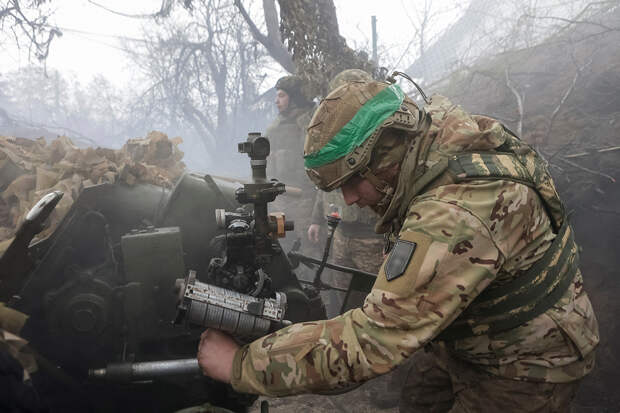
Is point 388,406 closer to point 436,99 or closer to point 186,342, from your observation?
point 186,342

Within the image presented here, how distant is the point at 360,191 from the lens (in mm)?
1650

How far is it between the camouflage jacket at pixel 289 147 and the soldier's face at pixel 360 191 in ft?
18.3

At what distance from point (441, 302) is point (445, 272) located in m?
0.10

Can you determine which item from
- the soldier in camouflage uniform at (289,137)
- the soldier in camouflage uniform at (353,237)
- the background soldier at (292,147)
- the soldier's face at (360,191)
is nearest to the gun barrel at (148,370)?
the soldier's face at (360,191)

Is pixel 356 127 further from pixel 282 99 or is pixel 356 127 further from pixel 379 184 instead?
pixel 282 99

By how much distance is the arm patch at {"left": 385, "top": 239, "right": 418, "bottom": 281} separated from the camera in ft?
4.09

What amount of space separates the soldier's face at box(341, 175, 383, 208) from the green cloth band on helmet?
0.16 m

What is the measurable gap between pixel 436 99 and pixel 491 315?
107 cm

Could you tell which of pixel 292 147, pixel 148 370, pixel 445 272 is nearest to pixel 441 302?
pixel 445 272

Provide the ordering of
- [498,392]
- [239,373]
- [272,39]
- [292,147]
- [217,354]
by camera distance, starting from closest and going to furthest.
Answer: [239,373]
[217,354]
[498,392]
[292,147]
[272,39]

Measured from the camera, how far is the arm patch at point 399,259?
1.25 m

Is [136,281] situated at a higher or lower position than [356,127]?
lower

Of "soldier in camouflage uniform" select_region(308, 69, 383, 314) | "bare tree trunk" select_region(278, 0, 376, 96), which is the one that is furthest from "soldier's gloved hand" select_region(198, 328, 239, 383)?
"bare tree trunk" select_region(278, 0, 376, 96)

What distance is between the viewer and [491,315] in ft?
5.11
